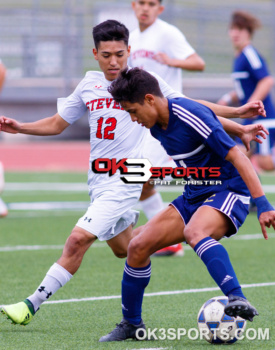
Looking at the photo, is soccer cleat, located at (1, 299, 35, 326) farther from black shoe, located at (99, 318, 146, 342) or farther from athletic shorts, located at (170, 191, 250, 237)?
athletic shorts, located at (170, 191, 250, 237)

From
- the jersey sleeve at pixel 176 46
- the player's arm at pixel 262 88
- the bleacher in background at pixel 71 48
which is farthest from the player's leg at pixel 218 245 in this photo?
the bleacher in background at pixel 71 48

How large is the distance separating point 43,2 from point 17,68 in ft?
7.27

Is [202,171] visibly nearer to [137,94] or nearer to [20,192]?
[137,94]

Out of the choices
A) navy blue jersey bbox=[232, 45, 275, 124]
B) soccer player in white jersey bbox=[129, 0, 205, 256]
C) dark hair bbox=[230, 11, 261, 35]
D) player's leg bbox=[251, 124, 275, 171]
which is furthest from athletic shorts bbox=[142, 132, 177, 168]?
dark hair bbox=[230, 11, 261, 35]

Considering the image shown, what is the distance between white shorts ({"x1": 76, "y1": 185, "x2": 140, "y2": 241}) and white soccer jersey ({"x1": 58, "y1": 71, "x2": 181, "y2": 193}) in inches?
3.6

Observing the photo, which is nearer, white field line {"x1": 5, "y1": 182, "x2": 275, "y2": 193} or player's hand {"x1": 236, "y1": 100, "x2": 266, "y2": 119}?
player's hand {"x1": 236, "y1": 100, "x2": 266, "y2": 119}

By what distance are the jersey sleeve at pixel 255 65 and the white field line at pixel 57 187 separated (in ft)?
13.1

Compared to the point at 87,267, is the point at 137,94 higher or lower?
higher

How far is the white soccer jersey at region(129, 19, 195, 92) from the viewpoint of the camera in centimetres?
814

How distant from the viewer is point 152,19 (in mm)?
8250

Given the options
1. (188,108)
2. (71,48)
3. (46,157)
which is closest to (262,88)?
→ (188,108)

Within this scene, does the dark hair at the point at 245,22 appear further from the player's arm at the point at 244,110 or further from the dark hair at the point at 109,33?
the player's arm at the point at 244,110

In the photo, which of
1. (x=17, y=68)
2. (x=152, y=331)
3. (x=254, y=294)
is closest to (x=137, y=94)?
(x=152, y=331)

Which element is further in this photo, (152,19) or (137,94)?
(152,19)
